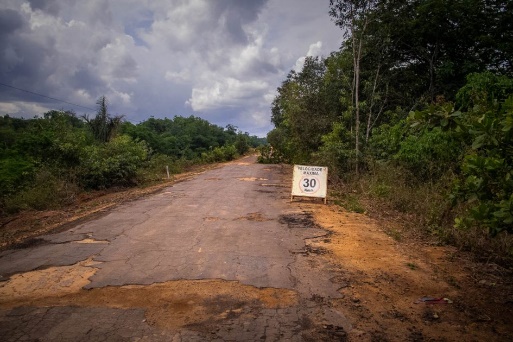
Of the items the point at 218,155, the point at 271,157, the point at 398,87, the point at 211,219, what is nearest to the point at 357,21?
the point at 398,87

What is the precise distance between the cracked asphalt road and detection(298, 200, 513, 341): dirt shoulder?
0.33 m

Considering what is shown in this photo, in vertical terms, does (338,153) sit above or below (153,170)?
above

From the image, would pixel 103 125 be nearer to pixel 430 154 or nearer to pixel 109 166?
pixel 109 166

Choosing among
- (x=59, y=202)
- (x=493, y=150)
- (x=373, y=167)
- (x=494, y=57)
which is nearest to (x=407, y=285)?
(x=493, y=150)

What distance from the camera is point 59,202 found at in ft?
37.2

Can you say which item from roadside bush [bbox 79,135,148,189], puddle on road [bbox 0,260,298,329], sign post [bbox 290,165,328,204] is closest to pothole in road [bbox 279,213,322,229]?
sign post [bbox 290,165,328,204]

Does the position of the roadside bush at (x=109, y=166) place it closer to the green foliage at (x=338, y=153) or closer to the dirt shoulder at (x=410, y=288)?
the dirt shoulder at (x=410, y=288)

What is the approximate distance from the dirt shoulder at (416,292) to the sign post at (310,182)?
13.4 feet

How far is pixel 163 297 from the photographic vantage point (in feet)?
12.6

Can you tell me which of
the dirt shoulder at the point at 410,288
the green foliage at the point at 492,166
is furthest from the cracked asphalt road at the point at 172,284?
the green foliage at the point at 492,166

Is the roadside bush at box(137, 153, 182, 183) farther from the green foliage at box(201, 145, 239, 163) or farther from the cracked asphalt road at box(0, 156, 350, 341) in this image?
the green foliage at box(201, 145, 239, 163)

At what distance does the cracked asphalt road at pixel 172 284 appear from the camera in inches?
126

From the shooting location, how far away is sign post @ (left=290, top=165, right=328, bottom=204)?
10.1 meters

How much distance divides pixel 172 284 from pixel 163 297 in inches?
13.9
